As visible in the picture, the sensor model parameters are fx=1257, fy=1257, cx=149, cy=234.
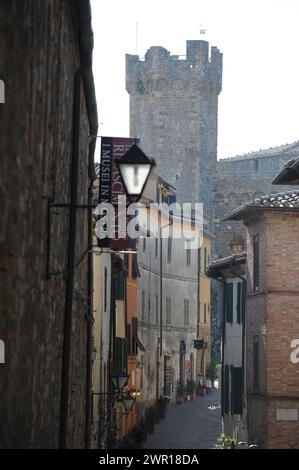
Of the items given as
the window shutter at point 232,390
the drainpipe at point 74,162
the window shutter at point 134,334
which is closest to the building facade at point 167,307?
the window shutter at point 134,334

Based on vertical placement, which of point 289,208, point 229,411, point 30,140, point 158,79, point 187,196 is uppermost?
point 158,79

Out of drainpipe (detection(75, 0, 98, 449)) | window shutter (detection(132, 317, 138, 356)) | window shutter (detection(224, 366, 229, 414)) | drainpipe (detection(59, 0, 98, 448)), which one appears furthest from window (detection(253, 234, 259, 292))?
drainpipe (detection(59, 0, 98, 448))

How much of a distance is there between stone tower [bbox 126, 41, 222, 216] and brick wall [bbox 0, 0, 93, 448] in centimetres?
6563

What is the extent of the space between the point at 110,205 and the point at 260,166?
60967 mm

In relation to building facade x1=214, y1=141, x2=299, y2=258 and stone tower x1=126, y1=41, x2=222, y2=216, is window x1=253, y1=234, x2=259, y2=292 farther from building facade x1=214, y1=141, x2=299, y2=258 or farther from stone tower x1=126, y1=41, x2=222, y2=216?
stone tower x1=126, y1=41, x2=222, y2=216

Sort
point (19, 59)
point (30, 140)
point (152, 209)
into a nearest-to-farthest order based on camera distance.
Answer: point (19, 59) < point (30, 140) < point (152, 209)

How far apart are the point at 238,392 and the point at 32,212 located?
2386cm

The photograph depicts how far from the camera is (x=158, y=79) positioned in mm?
79062

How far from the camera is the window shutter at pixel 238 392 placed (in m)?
31.8

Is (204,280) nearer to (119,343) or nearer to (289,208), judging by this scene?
(119,343)

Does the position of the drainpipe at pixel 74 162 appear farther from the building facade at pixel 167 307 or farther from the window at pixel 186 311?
the window at pixel 186 311
